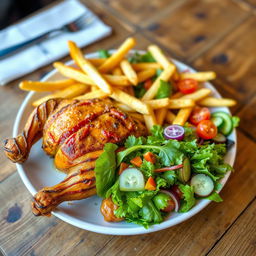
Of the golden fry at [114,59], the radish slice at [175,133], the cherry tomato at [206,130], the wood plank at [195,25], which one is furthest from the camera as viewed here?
the wood plank at [195,25]

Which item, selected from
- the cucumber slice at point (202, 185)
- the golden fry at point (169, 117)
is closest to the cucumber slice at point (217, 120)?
the golden fry at point (169, 117)

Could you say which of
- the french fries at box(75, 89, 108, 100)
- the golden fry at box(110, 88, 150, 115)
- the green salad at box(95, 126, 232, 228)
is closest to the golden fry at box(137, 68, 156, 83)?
the golden fry at box(110, 88, 150, 115)

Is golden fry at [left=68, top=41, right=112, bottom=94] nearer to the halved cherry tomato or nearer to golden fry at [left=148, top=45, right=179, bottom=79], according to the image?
the halved cherry tomato

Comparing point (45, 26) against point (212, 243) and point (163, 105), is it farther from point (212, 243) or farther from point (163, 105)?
point (212, 243)

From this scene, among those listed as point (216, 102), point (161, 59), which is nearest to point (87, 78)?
point (161, 59)

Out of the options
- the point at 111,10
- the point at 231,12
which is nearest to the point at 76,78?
the point at 111,10

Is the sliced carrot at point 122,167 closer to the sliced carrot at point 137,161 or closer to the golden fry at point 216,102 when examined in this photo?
the sliced carrot at point 137,161
